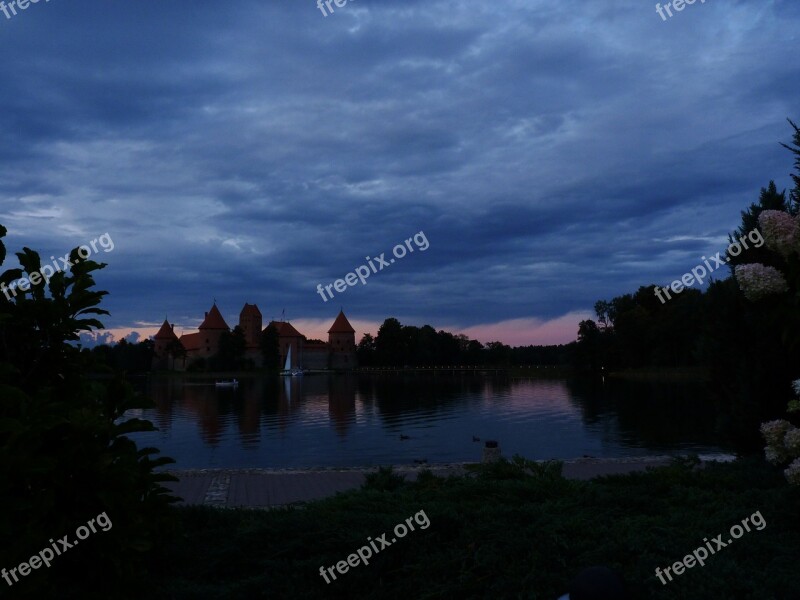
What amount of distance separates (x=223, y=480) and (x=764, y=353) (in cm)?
1096

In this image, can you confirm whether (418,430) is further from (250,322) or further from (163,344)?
(163,344)

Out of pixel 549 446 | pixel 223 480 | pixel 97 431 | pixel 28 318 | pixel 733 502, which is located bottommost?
pixel 549 446

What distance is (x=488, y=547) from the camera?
16.0 ft

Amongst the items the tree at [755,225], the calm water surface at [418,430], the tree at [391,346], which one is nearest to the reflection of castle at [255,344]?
the tree at [391,346]

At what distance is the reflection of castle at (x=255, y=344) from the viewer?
132m

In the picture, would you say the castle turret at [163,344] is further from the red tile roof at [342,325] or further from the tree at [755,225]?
the tree at [755,225]

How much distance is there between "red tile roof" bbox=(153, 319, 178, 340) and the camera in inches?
5458

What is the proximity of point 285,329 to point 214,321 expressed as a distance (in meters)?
15.4

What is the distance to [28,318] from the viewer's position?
12.4 ft

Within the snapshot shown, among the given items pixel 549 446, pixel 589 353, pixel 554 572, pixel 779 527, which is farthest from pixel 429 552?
pixel 589 353

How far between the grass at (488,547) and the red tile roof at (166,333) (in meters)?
141

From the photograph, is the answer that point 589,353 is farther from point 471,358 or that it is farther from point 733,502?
point 733,502

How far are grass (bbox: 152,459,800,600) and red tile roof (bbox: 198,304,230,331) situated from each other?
5150 inches

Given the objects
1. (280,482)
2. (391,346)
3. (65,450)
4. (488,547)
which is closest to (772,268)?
(488,547)
